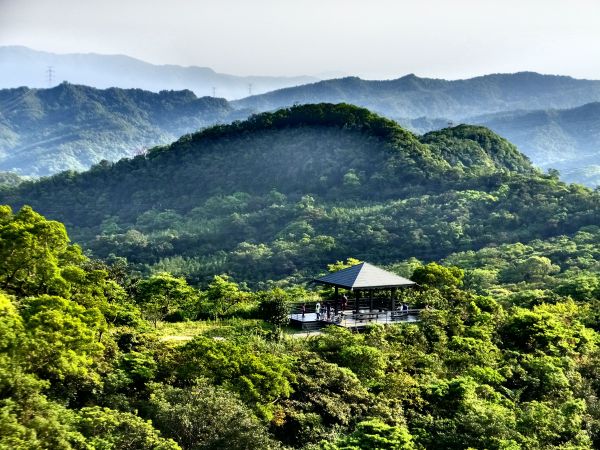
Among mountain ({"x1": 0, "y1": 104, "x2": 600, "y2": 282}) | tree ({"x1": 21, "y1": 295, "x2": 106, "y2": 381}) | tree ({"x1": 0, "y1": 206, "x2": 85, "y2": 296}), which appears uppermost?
tree ({"x1": 0, "y1": 206, "x2": 85, "y2": 296})

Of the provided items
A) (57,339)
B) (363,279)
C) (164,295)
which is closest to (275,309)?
(363,279)

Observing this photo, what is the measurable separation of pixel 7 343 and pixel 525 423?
37.0 feet

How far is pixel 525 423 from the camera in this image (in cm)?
1482

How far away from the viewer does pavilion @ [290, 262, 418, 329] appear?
61.5 ft

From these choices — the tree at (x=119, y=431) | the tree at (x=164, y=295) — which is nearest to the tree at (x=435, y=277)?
the tree at (x=164, y=295)

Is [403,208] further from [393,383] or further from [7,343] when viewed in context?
[7,343]

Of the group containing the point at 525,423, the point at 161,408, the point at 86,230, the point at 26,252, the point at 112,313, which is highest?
the point at 26,252

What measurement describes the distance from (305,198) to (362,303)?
152 feet

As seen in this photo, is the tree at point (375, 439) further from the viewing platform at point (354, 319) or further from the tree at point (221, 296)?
the tree at point (221, 296)

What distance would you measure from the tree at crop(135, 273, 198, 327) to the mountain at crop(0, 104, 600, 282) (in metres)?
25.6

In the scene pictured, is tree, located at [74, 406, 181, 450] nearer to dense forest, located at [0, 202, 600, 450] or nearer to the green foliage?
dense forest, located at [0, 202, 600, 450]

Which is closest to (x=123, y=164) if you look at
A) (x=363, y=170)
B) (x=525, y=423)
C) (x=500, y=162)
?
(x=363, y=170)

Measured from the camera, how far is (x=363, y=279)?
Answer: 19312 mm

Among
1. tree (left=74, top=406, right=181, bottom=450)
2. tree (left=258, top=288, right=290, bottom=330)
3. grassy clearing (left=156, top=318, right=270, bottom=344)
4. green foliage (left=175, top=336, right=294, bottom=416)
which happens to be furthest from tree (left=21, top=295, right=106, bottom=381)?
tree (left=258, top=288, right=290, bottom=330)
